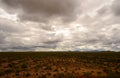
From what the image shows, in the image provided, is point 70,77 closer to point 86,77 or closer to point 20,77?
point 86,77

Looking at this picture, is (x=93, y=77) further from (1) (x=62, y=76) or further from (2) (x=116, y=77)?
(1) (x=62, y=76)

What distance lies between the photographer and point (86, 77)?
53.3ft

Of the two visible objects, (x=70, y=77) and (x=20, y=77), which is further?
(x=20, y=77)

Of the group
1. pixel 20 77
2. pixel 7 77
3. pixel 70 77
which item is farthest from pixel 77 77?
pixel 7 77

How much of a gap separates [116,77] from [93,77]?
2.57m

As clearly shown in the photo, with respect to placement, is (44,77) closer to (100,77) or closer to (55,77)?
(55,77)

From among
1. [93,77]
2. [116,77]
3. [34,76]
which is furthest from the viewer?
[34,76]

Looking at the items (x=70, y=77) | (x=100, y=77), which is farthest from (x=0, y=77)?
(x=100, y=77)

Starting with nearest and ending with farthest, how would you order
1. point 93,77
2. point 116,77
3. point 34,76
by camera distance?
point 116,77, point 93,77, point 34,76

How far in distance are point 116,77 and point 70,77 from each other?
5162mm

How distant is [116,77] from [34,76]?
393 inches

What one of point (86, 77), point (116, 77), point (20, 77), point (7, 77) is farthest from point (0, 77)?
point (116, 77)

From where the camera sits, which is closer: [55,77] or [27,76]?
[55,77]

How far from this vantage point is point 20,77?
1706cm
